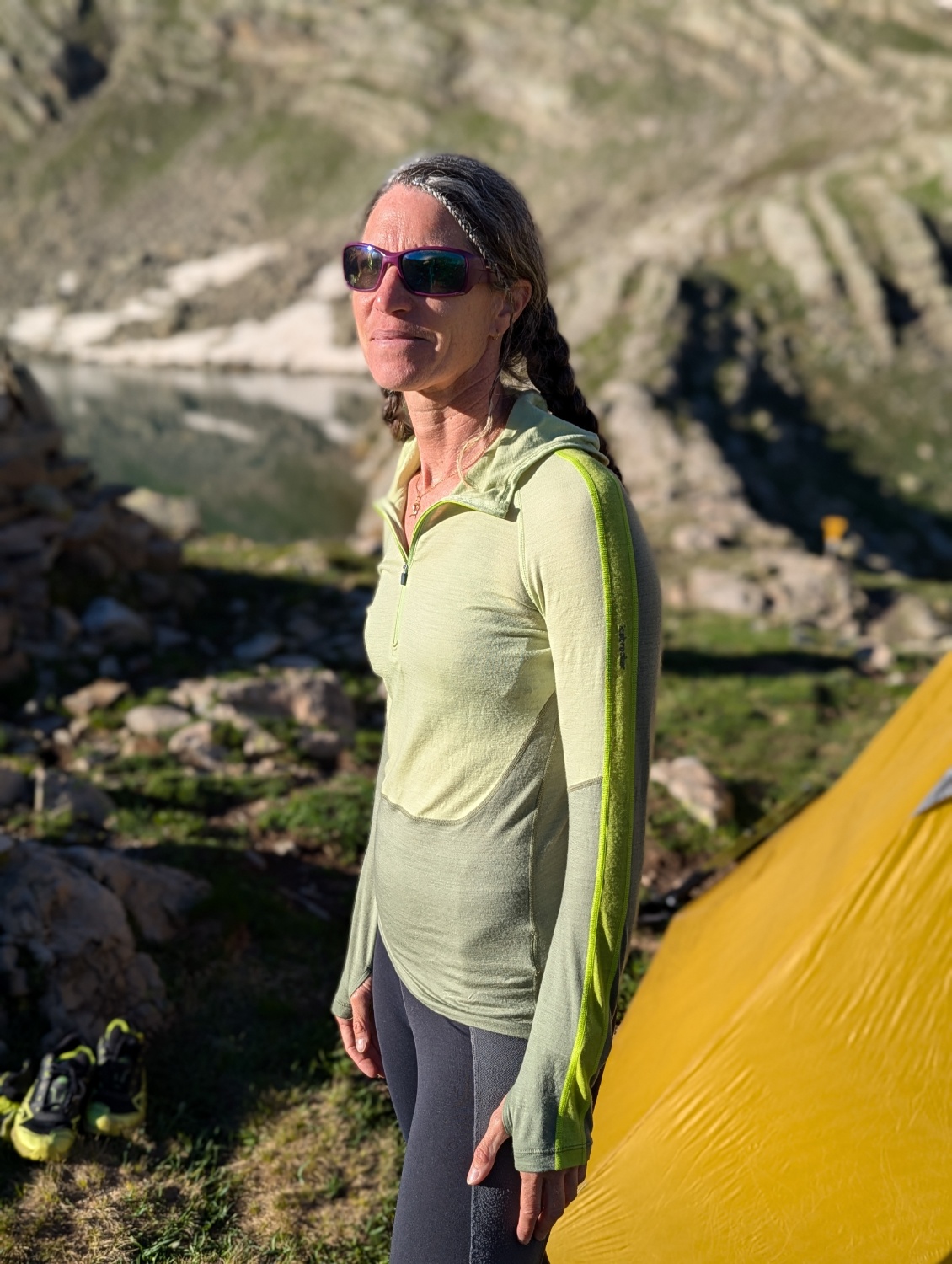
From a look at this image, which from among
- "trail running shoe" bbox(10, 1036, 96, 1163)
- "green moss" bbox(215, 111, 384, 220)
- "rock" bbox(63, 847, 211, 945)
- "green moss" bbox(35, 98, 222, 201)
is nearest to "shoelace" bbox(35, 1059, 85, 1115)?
"trail running shoe" bbox(10, 1036, 96, 1163)

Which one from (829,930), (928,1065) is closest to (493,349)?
(829,930)

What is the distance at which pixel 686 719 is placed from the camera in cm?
932

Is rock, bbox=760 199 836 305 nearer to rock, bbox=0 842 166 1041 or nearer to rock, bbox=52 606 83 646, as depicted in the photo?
rock, bbox=52 606 83 646

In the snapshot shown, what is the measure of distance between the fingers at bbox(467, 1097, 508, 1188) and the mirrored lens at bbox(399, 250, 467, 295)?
5.34ft

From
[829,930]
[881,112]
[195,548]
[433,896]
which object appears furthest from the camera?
[881,112]

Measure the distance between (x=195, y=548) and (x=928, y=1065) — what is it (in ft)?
46.1

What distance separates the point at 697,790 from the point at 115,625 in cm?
617

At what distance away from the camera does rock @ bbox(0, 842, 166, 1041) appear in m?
4.68

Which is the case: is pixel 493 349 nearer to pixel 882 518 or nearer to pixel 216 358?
pixel 882 518

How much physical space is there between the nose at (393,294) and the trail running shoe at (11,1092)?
144 inches

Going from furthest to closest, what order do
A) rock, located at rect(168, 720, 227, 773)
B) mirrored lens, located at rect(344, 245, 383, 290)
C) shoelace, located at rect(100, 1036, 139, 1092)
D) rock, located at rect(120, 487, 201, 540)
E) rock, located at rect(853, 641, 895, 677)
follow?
rock, located at rect(120, 487, 201, 540), rock, located at rect(853, 641, 895, 677), rock, located at rect(168, 720, 227, 773), shoelace, located at rect(100, 1036, 139, 1092), mirrored lens, located at rect(344, 245, 383, 290)

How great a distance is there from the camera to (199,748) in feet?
25.7

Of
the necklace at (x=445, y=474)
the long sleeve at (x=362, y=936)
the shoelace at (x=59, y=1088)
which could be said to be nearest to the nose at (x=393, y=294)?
the necklace at (x=445, y=474)

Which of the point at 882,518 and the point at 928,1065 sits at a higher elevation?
the point at 928,1065
